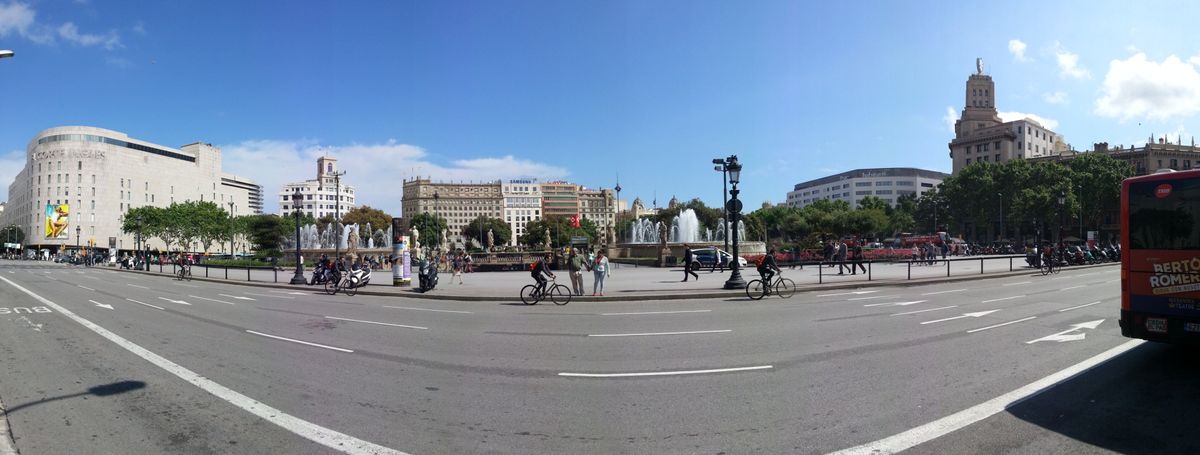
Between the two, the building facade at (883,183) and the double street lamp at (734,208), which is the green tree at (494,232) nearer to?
the building facade at (883,183)

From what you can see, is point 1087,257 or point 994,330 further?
point 1087,257

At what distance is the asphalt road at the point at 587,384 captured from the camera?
4.95 meters

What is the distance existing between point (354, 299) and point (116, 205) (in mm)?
128987

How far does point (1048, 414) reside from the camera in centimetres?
→ 544

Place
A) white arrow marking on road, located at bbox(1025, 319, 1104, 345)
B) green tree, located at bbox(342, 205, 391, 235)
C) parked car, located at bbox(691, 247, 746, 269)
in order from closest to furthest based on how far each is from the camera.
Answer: white arrow marking on road, located at bbox(1025, 319, 1104, 345)
parked car, located at bbox(691, 247, 746, 269)
green tree, located at bbox(342, 205, 391, 235)

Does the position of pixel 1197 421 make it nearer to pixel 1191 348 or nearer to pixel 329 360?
pixel 1191 348

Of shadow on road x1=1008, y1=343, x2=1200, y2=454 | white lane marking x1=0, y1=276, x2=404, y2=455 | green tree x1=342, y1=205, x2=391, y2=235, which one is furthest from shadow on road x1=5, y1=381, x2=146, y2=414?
green tree x1=342, y1=205, x2=391, y2=235

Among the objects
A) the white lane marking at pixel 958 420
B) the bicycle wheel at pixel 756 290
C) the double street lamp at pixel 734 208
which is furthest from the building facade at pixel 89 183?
the white lane marking at pixel 958 420

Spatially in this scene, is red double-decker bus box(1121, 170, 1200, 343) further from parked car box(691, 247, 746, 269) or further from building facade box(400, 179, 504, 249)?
building facade box(400, 179, 504, 249)

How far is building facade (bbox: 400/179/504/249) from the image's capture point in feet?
617

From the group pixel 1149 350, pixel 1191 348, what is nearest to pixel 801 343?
pixel 1149 350

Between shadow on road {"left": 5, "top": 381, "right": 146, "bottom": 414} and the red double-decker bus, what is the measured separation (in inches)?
482

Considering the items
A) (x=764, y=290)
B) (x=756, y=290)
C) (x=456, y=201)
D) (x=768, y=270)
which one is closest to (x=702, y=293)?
(x=756, y=290)

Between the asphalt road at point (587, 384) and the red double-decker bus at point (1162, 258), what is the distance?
58 centimetres
